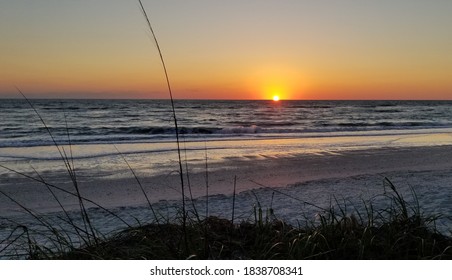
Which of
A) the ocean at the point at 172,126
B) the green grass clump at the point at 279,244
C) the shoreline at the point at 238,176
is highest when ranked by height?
the green grass clump at the point at 279,244

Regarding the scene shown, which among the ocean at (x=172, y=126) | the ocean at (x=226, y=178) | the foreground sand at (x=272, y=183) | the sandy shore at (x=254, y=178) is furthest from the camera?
the ocean at (x=172, y=126)

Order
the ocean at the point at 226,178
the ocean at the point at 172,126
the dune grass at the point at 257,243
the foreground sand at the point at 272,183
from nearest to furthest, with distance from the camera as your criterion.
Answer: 1. the dune grass at the point at 257,243
2. the ocean at the point at 226,178
3. the foreground sand at the point at 272,183
4. the ocean at the point at 172,126

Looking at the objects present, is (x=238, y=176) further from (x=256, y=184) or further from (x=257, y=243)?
(x=257, y=243)

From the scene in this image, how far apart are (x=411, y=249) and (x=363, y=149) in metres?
7.77

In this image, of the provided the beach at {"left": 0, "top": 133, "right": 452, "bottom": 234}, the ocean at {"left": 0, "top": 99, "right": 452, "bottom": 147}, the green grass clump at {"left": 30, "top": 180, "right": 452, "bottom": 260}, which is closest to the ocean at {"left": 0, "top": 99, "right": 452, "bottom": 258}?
the beach at {"left": 0, "top": 133, "right": 452, "bottom": 234}

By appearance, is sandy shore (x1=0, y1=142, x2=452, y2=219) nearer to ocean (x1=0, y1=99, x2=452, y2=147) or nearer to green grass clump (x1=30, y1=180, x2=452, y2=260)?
ocean (x1=0, y1=99, x2=452, y2=147)

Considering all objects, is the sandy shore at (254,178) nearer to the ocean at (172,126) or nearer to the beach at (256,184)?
the beach at (256,184)

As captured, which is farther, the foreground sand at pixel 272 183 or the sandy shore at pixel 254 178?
the sandy shore at pixel 254 178

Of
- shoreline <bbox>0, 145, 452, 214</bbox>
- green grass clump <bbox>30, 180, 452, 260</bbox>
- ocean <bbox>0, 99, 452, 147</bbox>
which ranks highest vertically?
green grass clump <bbox>30, 180, 452, 260</bbox>

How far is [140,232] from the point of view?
7.61 feet

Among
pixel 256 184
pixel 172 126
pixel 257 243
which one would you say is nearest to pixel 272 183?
pixel 256 184

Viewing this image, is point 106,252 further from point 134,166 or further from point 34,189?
point 134,166

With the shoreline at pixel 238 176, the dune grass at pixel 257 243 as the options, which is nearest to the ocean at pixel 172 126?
the dune grass at pixel 257 243

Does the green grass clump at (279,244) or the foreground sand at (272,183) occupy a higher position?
the green grass clump at (279,244)
